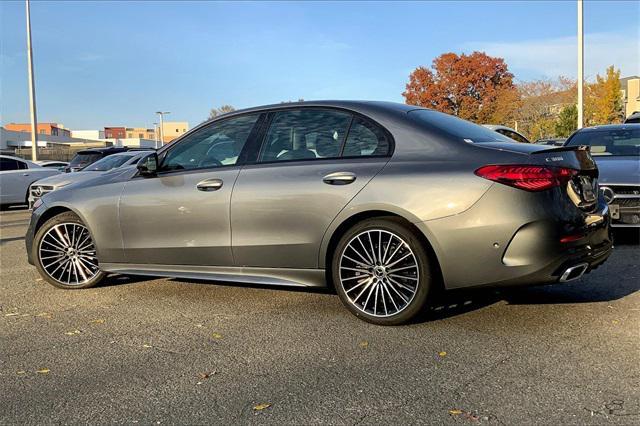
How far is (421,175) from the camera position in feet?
12.9

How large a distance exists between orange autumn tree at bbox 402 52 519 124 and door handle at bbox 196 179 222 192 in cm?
4706

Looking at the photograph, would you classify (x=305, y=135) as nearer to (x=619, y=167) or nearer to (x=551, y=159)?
(x=551, y=159)

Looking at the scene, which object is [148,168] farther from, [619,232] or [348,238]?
[619,232]

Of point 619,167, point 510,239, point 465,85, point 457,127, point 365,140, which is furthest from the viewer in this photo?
point 465,85

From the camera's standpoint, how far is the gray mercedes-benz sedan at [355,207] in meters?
3.74

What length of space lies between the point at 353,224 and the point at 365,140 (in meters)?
0.66

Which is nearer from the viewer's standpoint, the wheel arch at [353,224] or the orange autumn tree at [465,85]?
the wheel arch at [353,224]

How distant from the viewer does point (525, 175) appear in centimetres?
371

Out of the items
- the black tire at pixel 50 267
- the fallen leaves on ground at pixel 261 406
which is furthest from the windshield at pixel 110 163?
the fallen leaves on ground at pixel 261 406

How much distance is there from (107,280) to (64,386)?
2739 mm

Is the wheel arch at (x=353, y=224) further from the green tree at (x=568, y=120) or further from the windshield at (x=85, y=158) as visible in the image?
the green tree at (x=568, y=120)

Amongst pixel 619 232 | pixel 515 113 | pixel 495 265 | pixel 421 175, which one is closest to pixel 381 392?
pixel 495 265

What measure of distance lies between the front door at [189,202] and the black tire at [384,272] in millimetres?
1019

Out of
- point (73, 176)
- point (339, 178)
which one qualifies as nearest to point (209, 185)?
point (339, 178)
